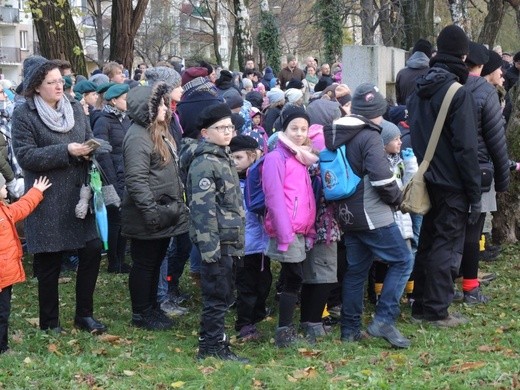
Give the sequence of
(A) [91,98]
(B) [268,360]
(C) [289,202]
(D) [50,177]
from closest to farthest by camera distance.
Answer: (B) [268,360] < (C) [289,202] < (D) [50,177] < (A) [91,98]

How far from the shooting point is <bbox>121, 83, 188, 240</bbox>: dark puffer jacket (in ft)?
A: 23.2

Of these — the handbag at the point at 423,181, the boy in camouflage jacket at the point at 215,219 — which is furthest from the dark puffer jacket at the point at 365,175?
the boy in camouflage jacket at the point at 215,219

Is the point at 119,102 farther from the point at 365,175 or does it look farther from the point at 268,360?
the point at 268,360

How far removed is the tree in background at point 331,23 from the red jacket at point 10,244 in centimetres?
2719

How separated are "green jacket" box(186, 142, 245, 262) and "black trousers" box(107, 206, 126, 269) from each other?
3573 millimetres

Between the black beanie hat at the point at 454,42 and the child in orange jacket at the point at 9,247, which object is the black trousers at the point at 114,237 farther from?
the black beanie hat at the point at 454,42

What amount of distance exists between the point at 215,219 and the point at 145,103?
4.47ft

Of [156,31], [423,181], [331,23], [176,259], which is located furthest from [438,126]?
Result: [156,31]

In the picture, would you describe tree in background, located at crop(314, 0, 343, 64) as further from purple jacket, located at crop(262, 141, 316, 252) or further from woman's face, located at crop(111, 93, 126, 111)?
purple jacket, located at crop(262, 141, 316, 252)

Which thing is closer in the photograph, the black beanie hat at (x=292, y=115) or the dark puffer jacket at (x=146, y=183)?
the black beanie hat at (x=292, y=115)

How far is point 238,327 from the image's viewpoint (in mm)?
7477

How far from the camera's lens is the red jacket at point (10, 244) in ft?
21.0

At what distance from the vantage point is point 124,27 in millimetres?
19203

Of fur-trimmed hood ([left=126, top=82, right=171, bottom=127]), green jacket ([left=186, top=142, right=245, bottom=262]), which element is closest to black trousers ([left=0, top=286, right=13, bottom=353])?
green jacket ([left=186, top=142, right=245, bottom=262])
